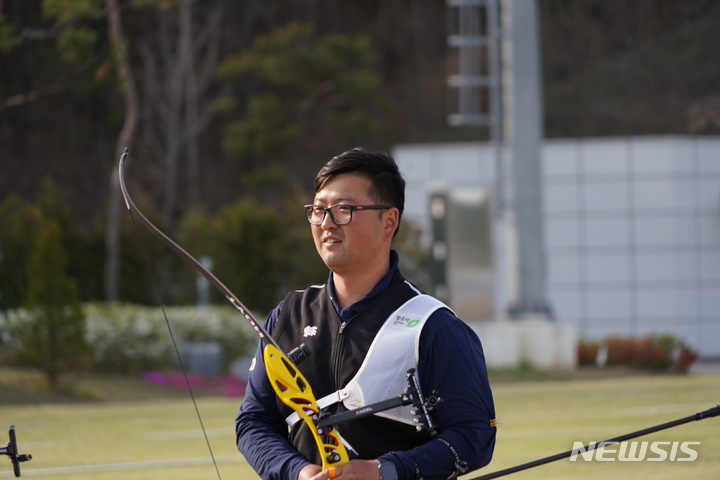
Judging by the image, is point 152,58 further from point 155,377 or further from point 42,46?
point 155,377

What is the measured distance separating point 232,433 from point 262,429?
8856mm

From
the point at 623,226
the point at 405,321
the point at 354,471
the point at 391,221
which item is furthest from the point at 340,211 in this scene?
the point at 623,226

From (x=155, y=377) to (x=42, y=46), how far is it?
6815 mm

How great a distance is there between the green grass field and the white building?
13.0m

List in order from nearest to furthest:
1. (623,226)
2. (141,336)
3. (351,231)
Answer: (351,231), (141,336), (623,226)

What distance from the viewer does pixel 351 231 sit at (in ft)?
11.8

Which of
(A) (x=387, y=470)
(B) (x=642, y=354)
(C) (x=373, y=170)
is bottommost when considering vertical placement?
(B) (x=642, y=354)

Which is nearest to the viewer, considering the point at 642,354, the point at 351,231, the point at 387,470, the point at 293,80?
the point at 387,470

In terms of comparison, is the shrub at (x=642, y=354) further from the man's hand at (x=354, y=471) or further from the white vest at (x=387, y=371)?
the man's hand at (x=354, y=471)

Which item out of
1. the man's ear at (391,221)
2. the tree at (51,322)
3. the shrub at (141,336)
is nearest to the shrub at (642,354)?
the shrub at (141,336)

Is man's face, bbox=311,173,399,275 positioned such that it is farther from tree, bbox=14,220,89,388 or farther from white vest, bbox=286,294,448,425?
tree, bbox=14,220,89,388

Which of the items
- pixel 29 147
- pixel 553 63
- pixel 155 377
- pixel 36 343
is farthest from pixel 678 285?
pixel 553 63

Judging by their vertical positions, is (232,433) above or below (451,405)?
below

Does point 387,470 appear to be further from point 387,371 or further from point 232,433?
point 232,433
